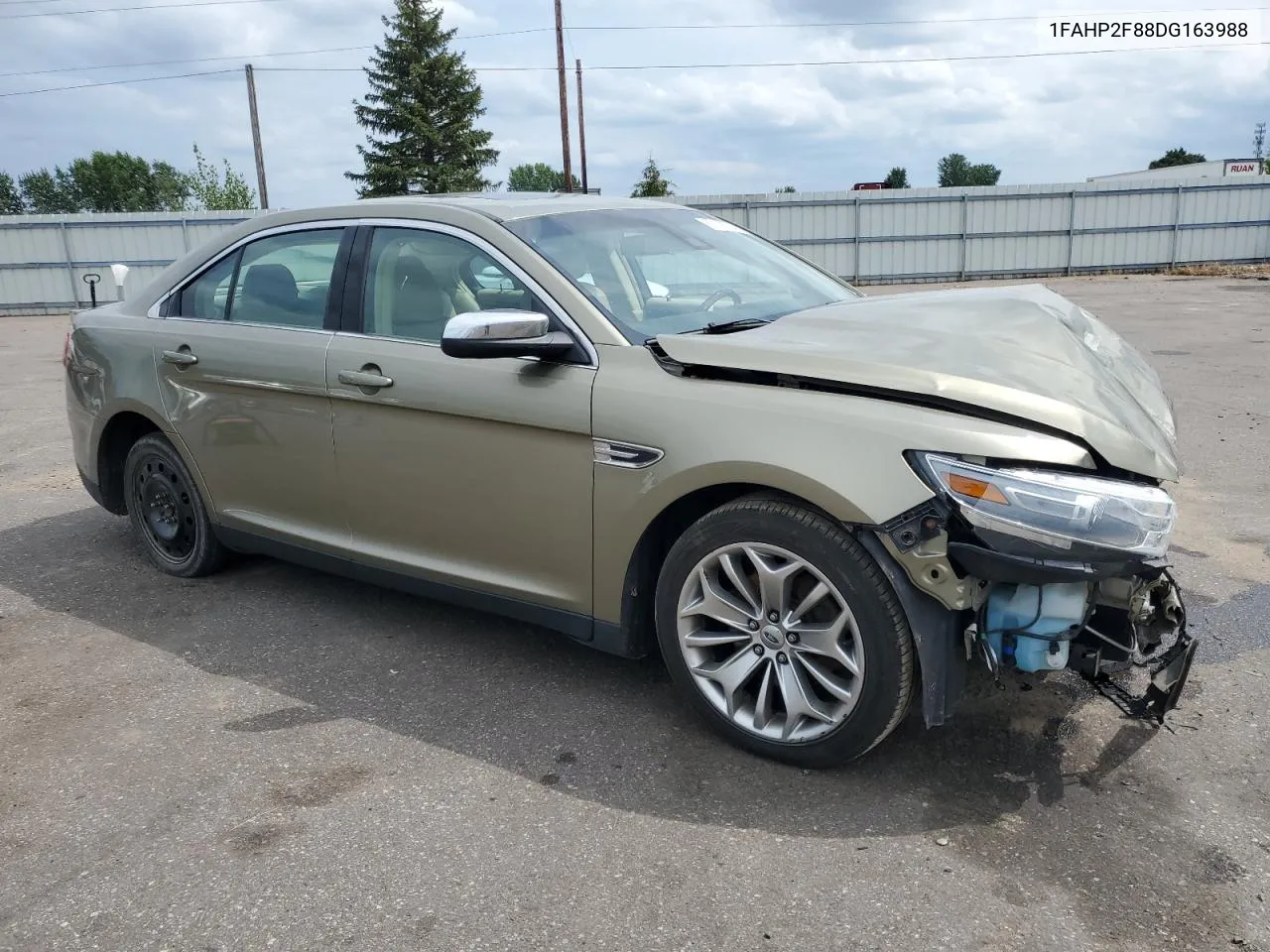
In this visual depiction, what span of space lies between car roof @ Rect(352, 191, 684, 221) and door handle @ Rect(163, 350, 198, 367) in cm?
104

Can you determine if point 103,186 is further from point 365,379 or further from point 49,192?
point 365,379

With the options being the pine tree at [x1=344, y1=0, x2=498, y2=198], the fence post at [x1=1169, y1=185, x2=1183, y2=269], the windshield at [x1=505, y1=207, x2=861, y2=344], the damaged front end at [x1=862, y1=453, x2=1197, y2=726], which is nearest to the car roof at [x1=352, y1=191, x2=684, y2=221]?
the windshield at [x1=505, y1=207, x2=861, y2=344]

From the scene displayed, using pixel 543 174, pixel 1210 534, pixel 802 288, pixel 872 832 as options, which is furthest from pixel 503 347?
pixel 543 174

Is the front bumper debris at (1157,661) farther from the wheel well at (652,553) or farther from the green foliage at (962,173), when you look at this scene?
the green foliage at (962,173)

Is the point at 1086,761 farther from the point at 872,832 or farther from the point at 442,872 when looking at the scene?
the point at 442,872

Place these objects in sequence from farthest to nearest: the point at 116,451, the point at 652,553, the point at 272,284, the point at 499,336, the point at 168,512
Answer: the point at 116,451
the point at 168,512
the point at 272,284
the point at 652,553
the point at 499,336

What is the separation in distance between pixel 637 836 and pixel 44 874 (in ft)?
5.05

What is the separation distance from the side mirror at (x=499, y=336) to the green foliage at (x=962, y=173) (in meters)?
116

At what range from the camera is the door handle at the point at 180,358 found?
14.8ft

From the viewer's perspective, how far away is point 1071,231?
27219 millimetres

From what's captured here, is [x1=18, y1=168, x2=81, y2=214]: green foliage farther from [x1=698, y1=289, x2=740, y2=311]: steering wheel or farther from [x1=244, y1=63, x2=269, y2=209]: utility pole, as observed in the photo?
[x1=698, y1=289, x2=740, y2=311]: steering wheel

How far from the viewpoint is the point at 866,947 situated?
2.33m

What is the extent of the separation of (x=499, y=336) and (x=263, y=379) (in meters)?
1.47

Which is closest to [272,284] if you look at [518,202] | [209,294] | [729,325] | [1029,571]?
[209,294]
